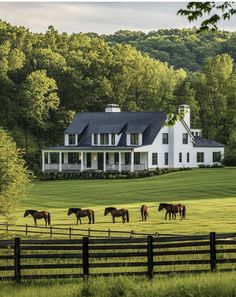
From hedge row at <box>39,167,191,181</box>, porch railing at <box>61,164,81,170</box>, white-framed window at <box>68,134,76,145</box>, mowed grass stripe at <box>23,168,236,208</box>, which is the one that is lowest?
mowed grass stripe at <box>23,168,236,208</box>

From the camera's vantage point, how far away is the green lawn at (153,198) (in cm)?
4613

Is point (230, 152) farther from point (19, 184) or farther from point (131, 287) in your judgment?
point (131, 287)

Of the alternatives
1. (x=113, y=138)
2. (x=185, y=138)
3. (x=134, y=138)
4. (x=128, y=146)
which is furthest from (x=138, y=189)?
(x=185, y=138)

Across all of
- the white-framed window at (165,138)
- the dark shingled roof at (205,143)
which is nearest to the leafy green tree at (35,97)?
the white-framed window at (165,138)

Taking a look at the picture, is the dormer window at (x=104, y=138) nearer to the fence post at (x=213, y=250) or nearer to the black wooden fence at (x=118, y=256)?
the black wooden fence at (x=118, y=256)

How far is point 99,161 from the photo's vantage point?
3841 inches

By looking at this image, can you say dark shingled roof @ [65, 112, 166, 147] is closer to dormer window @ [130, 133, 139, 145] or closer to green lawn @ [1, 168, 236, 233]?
dormer window @ [130, 133, 139, 145]

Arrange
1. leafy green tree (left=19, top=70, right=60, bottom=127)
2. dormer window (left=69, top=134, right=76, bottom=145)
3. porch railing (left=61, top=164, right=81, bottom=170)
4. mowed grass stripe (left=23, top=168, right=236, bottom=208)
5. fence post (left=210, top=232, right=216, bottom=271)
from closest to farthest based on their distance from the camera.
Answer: fence post (left=210, top=232, right=216, bottom=271)
mowed grass stripe (left=23, top=168, right=236, bottom=208)
porch railing (left=61, top=164, right=81, bottom=170)
dormer window (left=69, top=134, right=76, bottom=145)
leafy green tree (left=19, top=70, right=60, bottom=127)

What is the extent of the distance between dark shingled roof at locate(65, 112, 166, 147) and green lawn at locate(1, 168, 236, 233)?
35.5 ft

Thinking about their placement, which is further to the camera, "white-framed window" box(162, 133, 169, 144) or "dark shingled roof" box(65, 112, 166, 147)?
"white-framed window" box(162, 133, 169, 144)

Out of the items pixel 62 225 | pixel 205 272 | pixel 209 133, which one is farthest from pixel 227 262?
pixel 209 133

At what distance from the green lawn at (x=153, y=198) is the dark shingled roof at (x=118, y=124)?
10819 millimetres

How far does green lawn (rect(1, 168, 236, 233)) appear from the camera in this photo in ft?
151

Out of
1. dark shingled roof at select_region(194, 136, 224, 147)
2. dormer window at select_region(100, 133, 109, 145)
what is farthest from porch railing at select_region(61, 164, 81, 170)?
dark shingled roof at select_region(194, 136, 224, 147)
